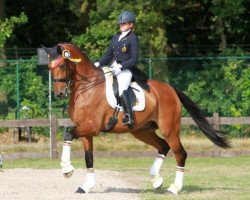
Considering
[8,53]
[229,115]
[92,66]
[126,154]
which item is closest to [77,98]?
[92,66]

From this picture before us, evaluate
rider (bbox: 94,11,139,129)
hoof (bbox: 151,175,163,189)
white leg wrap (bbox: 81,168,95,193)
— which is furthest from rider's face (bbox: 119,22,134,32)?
hoof (bbox: 151,175,163,189)

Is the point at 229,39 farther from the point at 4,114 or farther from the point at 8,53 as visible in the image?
the point at 4,114

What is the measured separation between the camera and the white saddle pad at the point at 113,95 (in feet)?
46.2

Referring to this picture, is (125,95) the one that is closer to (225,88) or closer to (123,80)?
(123,80)

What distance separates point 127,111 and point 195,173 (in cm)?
499

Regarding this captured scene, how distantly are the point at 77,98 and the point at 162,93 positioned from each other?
1.56 meters

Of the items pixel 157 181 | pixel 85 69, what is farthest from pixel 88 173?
pixel 85 69

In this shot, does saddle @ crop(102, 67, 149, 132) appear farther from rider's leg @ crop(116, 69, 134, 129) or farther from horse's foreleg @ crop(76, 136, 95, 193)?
horse's foreleg @ crop(76, 136, 95, 193)

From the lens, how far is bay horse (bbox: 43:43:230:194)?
539 inches

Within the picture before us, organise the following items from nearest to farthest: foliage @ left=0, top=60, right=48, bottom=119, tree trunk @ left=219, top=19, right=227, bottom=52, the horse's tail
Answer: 1. the horse's tail
2. foliage @ left=0, top=60, right=48, bottom=119
3. tree trunk @ left=219, top=19, right=227, bottom=52

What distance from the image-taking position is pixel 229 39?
36125 millimetres

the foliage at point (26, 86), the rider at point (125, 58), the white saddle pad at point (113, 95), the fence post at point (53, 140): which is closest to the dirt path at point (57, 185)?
the rider at point (125, 58)

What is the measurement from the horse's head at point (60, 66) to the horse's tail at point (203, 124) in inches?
90.6

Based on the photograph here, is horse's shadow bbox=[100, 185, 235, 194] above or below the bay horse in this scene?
below
